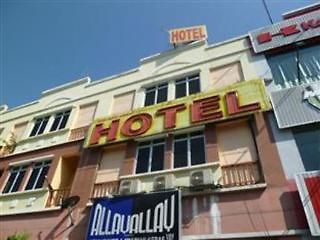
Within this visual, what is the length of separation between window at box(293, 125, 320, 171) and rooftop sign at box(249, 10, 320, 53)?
4491mm

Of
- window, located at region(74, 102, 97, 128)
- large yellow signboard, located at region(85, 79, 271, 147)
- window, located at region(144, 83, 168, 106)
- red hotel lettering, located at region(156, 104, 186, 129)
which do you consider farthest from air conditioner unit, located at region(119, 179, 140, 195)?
window, located at region(74, 102, 97, 128)

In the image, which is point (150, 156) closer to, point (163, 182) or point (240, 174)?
point (163, 182)

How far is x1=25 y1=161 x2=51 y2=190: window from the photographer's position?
44.3 ft

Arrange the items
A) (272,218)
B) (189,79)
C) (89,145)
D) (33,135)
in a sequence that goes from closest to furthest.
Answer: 1. (272,218)
2. (89,145)
3. (189,79)
4. (33,135)

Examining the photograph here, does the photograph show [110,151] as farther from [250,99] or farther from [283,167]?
[283,167]

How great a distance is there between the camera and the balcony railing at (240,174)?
30.3ft

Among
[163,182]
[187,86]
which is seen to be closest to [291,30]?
[187,86]

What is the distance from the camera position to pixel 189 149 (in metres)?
11.0

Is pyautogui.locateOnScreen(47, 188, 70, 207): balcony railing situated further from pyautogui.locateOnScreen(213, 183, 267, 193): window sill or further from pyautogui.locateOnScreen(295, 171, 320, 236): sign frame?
pyautogui.locateOnScreen(295, 171, 320, 236): sign frame

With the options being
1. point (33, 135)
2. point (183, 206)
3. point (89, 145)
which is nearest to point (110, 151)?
point (89, 145)

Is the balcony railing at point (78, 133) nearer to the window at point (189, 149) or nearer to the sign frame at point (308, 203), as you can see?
the window at point (189, 149)

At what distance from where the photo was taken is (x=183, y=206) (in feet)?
30.8

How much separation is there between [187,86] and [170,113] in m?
2.24

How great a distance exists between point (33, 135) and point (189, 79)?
9.46 m
